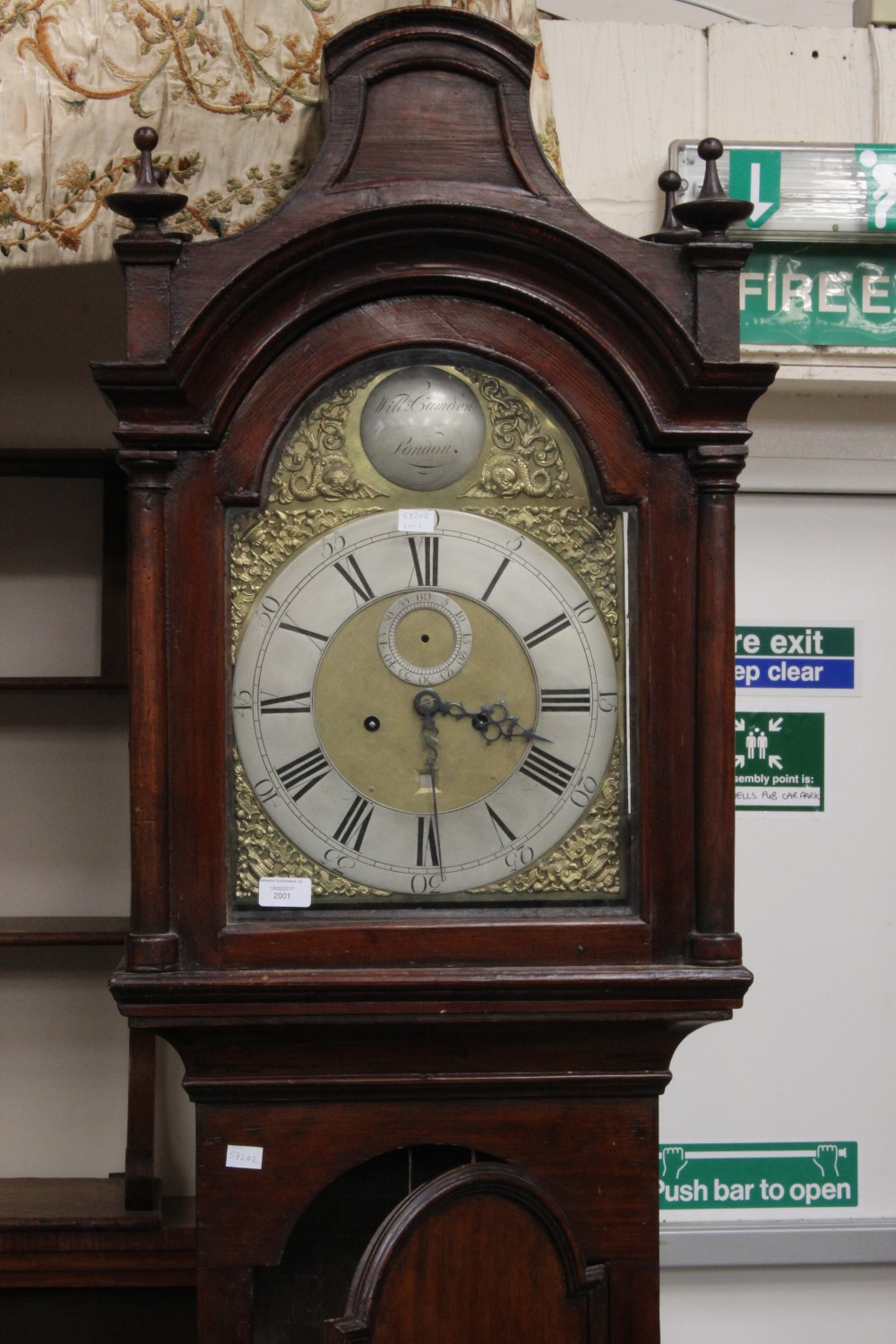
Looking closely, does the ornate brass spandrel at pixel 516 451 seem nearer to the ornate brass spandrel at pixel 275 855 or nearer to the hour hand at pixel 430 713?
the hour hand at pixel 430 713

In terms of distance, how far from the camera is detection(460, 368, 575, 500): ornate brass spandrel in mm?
1321

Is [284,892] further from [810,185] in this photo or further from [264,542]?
[810,185]

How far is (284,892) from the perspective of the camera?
1291mm

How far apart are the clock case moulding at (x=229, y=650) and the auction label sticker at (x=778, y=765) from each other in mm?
737

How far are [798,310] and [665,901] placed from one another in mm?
1029

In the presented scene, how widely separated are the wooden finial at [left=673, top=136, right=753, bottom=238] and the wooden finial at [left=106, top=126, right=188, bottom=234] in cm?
50

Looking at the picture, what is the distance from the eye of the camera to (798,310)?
1.91 meters

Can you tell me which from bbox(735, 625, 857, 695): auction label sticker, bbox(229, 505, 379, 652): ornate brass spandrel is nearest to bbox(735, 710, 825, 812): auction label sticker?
bbox(735, 625, 857, 695): auction label sticker

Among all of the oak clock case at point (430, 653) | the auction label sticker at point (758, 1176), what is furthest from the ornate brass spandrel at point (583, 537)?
the auction label sticker at point (758, 1176)

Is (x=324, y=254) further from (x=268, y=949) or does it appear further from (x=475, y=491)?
(x=268, y=949)

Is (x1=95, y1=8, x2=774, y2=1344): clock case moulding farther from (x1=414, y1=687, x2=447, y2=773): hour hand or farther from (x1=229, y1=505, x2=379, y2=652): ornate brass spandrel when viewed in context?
(x1=414, y1=687, x2=447, y2=773): hour hand

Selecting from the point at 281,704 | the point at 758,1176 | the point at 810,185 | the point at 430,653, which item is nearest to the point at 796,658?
the point at 810,185

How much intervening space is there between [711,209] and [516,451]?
307mm

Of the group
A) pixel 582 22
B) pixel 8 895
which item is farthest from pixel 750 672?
pixel 8 895
